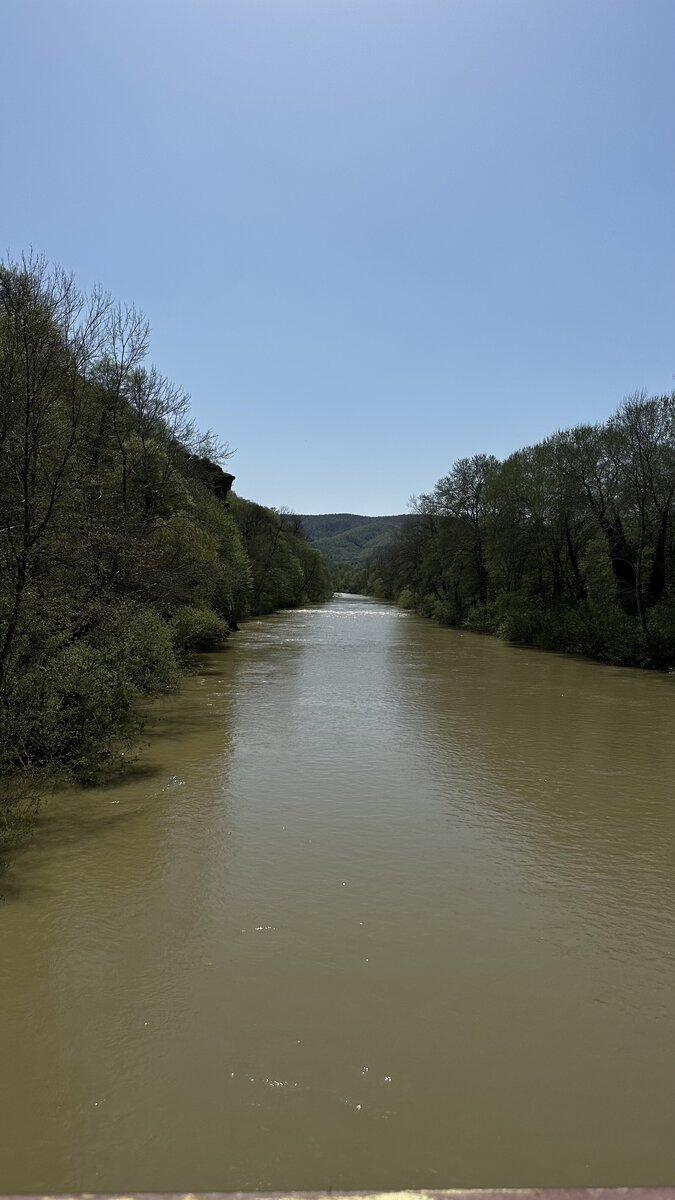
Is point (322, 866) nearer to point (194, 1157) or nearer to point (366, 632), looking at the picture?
point (194, 1157)

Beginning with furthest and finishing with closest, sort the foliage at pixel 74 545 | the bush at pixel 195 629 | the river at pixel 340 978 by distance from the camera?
the bush at pixel 195 629 < the foliage at pixel 74 545 < the river at pixel 340 978

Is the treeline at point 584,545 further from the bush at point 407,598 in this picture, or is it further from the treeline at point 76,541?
the bush at point 407,598

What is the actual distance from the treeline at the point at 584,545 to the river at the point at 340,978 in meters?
17.8

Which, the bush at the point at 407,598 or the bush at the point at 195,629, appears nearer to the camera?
the bush at the point at 195,629

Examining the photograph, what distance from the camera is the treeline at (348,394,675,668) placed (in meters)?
26.7

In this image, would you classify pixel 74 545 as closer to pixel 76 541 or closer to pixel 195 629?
pixel 76 541

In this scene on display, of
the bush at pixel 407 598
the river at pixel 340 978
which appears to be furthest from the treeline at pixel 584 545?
the bush at pixel 407 598

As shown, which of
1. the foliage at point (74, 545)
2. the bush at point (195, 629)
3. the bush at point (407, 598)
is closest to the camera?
the foliage at point (74, 545)

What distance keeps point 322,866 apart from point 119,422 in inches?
612

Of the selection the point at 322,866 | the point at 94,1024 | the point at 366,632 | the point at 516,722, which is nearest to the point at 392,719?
the point at 516,722

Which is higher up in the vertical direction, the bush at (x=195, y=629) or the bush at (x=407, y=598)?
the bush at (x=407, y=598)

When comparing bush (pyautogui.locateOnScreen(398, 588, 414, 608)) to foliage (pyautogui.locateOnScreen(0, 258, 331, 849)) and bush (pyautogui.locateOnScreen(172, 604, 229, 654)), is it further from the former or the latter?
foliage (pyautogui.locateOnScreen(0, 258, 331, 849))

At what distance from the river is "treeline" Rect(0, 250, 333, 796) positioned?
1.28 m

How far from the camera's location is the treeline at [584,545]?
26.7m
